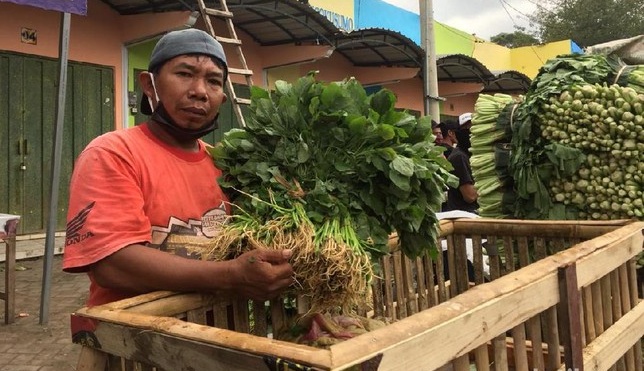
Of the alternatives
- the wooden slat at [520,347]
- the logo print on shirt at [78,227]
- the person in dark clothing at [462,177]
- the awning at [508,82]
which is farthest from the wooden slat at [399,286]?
the awning at [508,82]

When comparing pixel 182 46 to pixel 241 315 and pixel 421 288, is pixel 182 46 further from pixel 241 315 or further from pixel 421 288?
pixel 421 288

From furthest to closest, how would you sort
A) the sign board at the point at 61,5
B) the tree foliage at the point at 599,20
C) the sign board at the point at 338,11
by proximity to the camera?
the tree foliage at the point at 599,20, the sign board at the point at 338,11, the sign board at the point at 61,5

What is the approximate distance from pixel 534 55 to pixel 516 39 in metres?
20.2

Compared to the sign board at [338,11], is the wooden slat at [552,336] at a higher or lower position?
lower

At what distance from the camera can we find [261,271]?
1.43 m

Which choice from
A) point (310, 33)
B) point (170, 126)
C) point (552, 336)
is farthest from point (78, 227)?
point (310, 33)

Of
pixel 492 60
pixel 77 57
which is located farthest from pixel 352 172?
pixel 492 60

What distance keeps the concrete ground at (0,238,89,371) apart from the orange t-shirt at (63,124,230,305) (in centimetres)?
243

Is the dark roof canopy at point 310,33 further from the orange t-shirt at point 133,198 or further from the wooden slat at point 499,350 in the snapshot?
the wooden slat at point 499,350

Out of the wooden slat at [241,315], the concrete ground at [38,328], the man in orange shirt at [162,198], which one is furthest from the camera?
the concrete ground at [38,328]

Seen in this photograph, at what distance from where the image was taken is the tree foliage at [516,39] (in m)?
35.9

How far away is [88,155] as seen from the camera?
1.56 metres

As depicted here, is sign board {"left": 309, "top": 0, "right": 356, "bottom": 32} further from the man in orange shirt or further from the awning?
the man in orange shirt

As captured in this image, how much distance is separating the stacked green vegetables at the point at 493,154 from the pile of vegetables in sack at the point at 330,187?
1.70 meters
